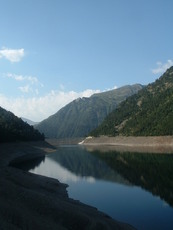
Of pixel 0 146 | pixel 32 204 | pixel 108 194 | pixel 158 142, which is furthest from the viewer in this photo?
pixel 158 142

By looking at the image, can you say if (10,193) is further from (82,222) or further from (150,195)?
(150,195)

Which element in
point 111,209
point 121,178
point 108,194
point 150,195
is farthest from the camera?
point 121,178

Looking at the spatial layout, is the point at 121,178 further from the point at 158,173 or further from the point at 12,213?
the point at 12,213

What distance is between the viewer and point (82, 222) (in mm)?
27641

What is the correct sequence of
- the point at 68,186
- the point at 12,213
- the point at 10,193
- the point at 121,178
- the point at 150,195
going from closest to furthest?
the point at 12,213 → the point at 10,193 → the point at 150,195 → the point at 68,186 → the point at 121,178

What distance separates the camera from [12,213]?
83.1 ft

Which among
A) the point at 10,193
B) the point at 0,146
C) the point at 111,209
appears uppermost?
the point at 0,146

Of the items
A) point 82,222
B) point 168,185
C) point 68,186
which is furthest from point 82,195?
point 82,222

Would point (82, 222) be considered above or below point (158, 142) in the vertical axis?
below

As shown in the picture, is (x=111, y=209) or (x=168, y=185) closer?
(x=111, y=209)

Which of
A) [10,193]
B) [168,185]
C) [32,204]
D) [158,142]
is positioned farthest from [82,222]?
[158,142]

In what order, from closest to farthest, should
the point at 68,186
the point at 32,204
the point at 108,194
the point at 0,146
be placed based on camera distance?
the point at 32,204
the point at 108,194
the point at 68,186
the point at 0,146

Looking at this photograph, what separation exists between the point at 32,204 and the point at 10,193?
12.8ft

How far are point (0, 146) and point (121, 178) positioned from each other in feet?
203
